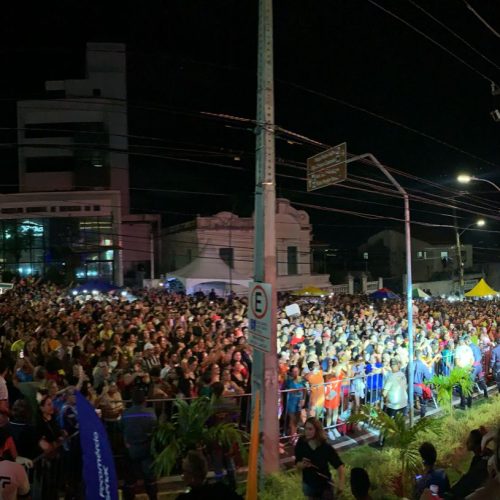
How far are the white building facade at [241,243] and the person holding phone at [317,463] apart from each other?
29.6 metres

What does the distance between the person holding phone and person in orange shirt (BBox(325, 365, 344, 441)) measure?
14.7 ft

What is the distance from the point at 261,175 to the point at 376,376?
6.01 m

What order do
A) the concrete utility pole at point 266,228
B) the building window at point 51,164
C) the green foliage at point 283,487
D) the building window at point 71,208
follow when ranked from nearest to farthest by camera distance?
1. the green foliage at point 283,487
2. the concrete utility pole at point 266,228
3. the building window at point 71,208
4. the building window at point 51,164

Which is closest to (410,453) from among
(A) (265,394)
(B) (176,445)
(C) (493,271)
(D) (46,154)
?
(A) (265,394)

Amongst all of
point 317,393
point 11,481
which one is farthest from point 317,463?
point 317,393

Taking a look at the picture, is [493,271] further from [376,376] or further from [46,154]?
[376,376]

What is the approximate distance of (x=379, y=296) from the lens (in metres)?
31.1

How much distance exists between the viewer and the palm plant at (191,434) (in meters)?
6.39

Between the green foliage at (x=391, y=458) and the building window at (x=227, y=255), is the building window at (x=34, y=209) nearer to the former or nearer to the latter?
the building window at (x=227, y=255)

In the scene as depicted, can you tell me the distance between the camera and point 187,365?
30.9 feet

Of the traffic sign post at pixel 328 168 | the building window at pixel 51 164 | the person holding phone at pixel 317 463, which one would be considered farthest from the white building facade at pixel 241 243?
the person holding phone at pixel 317 463

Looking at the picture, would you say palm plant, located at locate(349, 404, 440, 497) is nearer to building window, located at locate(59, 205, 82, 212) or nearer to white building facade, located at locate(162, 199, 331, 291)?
white building facade, located at locate(162, 199, 331, 291)

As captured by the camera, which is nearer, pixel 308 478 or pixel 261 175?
pixel 308 478

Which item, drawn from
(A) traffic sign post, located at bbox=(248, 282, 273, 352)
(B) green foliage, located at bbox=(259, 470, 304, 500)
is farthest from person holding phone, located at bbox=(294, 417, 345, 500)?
(A) traffic sign post, located at bbox=(248, 282, 273, 352)
